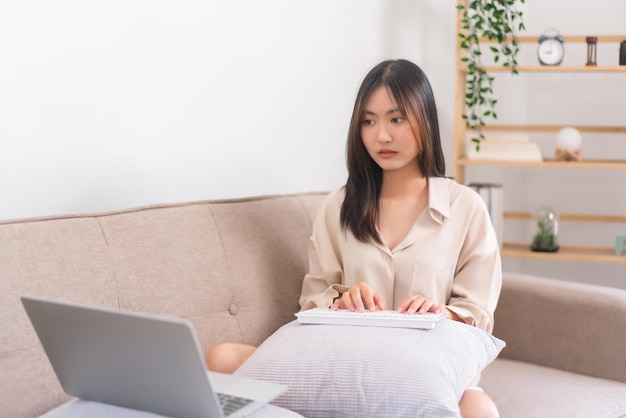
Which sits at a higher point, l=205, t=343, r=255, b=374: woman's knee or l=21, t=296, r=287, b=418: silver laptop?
l=21, t=296, r=287, b=418: silver laptop

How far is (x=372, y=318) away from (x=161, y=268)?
0.47 metres

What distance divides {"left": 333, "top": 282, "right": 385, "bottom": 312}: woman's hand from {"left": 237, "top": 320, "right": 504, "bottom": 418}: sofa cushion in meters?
0.12

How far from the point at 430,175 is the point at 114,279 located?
74cm

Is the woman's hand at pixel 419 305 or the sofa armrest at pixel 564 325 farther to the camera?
the sofa armrest at pixel 564 325

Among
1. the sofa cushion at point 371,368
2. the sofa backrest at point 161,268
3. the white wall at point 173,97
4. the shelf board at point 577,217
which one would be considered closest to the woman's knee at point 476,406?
the sofa cushion at point 371,368

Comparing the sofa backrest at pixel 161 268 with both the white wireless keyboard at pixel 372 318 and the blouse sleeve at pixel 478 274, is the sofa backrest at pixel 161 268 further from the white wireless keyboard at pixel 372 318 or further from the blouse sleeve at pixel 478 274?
the blouse sleeve at pixel 478 274

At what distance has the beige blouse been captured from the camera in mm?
1920

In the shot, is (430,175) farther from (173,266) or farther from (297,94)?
(297,94)

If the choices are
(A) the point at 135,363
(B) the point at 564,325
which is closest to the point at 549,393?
(B) the point at 564,325

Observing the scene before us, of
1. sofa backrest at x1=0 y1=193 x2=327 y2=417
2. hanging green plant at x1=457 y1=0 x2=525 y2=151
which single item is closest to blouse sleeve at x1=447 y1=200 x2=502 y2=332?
sofa backrest at x1=0 y1=193 x2=327 y2=417

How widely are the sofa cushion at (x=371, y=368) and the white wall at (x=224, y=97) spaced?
726 mm

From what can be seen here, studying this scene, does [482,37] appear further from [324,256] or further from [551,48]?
[324,256]

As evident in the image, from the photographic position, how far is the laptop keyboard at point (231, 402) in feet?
4.10

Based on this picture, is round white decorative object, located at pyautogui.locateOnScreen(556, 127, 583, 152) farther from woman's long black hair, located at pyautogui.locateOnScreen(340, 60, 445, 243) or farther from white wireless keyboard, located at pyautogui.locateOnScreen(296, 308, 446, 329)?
white wireless keyboard, located at pyautogui.locateOnScreen(296, 308, 446, 329)
